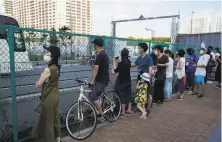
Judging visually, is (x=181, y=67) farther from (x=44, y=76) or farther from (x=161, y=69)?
(x=44, y=76)

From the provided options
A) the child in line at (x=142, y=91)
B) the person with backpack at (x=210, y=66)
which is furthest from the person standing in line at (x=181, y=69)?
the person with backpack at (x=210, y=66)

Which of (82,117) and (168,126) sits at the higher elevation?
(82,117)

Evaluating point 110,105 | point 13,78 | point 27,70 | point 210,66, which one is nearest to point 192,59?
point 210,66

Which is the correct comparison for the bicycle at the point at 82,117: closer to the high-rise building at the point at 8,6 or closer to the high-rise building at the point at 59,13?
the high-rise building at the point at 8,6

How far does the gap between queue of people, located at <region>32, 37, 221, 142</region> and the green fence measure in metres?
0.42

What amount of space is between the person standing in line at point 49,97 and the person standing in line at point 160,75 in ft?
12.6

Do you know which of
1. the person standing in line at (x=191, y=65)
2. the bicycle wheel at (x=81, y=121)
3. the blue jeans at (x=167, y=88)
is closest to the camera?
the bicycle wheel at (x=81, y=121)

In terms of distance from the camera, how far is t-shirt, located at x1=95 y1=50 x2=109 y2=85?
4043 millimetres

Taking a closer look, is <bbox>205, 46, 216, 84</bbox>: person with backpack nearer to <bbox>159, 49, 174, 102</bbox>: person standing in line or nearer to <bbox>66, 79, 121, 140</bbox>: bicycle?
<bbox>159, 49, 174, 102</bbox>: person standing in line

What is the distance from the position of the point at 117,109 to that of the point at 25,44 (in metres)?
2.66

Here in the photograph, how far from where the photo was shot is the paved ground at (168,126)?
4023 millimetres

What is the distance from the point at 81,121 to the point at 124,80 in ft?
5.14

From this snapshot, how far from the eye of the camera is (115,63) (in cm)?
502

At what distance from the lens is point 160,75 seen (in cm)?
637
